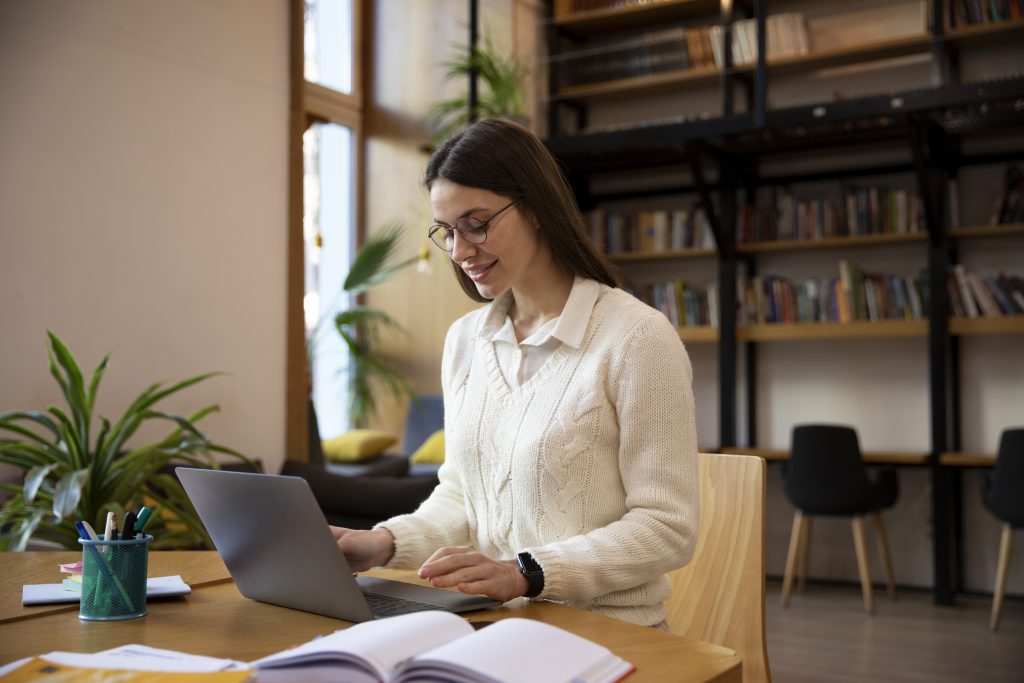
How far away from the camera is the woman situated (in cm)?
144

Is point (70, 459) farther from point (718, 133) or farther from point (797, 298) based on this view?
point (797, 298)

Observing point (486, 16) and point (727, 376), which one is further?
point (486, 16)

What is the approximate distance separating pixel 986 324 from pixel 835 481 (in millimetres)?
1126

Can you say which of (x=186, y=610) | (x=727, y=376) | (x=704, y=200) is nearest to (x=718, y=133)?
(x=704, y=200)

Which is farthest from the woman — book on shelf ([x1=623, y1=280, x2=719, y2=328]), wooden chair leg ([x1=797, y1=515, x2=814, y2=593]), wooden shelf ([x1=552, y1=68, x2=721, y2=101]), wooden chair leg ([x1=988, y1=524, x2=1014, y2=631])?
wooden shelf ([x1=552, y1=68, x2=721, y2=101])

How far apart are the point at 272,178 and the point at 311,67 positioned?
10.1 feet

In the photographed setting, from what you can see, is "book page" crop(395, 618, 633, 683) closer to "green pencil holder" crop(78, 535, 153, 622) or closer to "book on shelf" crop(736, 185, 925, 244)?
"green pencil holder" crop(78, 535, 153, 622)

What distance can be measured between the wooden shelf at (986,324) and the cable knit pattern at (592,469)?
4.10 m

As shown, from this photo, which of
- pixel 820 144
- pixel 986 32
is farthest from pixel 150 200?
pixel 986 32

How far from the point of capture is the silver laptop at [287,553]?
1.18 meters

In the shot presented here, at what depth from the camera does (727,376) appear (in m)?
5.86

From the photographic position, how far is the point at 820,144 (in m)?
5.71

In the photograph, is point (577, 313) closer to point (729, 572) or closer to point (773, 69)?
point (729, 572)

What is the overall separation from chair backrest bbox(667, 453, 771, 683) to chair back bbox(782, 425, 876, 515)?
3410 mm
